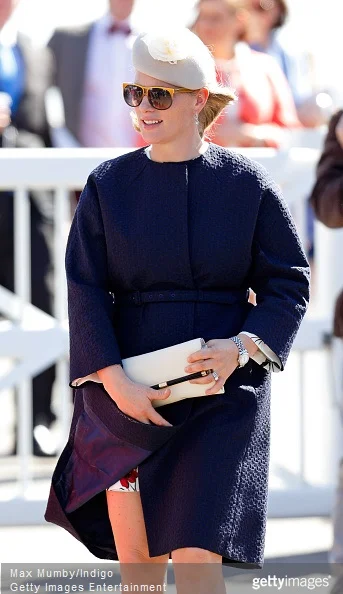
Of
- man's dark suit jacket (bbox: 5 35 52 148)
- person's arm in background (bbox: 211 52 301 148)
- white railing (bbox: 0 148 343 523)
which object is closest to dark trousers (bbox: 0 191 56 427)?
white railing (bbox: 0 148 343 523)

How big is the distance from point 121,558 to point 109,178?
3.16ft

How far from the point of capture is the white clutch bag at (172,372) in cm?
340

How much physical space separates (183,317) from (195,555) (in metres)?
0.59

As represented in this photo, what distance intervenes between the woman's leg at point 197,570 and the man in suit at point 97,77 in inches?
147

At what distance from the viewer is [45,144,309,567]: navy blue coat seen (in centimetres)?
343

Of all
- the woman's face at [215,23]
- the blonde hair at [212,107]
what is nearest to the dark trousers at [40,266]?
the woman's face at [215,23]

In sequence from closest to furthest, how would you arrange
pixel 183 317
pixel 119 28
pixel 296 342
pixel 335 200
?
pixel 183 317, pixel 335 200, pixel 296 342, pixel 119 28

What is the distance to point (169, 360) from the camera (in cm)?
342

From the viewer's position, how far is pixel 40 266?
632cm

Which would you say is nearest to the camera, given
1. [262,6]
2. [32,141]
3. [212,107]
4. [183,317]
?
[183,317]

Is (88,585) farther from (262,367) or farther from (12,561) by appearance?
(262,367)

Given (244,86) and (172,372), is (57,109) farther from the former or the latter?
(172,372)

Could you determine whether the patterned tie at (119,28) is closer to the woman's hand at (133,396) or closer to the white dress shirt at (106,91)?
the white dress shirt at (106,91)

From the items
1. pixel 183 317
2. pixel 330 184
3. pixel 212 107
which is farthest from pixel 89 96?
pixel 183 317
